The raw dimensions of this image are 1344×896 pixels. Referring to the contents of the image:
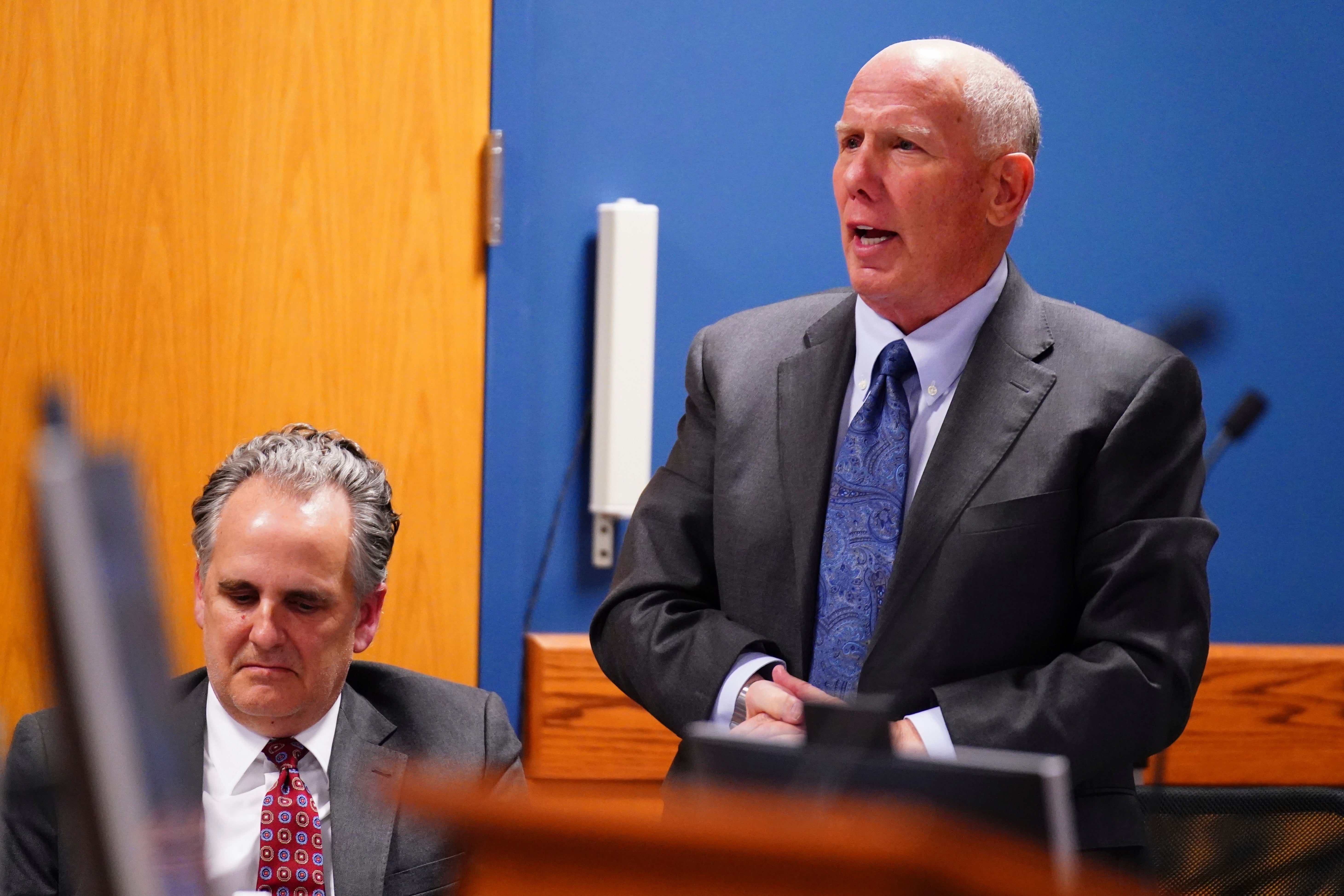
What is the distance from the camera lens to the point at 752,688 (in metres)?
1.59

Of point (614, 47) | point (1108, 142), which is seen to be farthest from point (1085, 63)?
point (614, 47)

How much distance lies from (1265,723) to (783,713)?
66.2 inches

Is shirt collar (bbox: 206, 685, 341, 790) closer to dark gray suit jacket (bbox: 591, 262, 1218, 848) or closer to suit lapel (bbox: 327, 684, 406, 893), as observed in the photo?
suit lapel (bbox: 327, 684, 406, 893)

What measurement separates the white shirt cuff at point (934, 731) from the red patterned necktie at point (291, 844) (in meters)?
0.65

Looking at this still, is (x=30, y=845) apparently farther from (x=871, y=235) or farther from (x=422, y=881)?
(x=871, y=235)

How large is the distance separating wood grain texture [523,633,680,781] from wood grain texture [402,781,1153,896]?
2017mm

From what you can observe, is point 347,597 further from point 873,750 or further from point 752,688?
point 873,750

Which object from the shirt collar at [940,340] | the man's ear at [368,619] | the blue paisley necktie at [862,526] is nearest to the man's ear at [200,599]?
the man's ear at [368,619]

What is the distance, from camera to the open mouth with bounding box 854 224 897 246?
5.67 ft

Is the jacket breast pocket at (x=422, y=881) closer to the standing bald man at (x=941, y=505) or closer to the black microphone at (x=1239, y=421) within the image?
the standing bald man at (x=941, y=505)

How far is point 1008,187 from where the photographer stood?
5.82ft

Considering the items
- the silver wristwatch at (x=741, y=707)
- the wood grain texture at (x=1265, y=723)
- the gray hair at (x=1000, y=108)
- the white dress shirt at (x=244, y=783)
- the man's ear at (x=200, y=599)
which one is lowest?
the wood grain texture at (x=1265, y=723)

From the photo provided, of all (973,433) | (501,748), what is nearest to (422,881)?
(501,748)

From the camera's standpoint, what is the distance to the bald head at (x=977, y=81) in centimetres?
171
